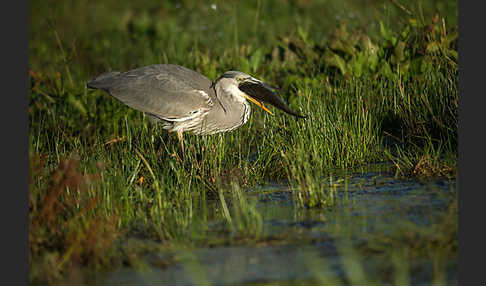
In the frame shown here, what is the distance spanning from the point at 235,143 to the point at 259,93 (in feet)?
2.09

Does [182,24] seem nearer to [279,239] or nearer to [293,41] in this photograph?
[293,41]

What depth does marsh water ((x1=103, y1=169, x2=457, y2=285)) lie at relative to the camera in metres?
3.52

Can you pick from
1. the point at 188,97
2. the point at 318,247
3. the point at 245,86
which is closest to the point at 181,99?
the point at 188,97

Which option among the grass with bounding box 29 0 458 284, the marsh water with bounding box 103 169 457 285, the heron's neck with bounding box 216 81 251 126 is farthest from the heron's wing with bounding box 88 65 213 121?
the marsh water with bounding box 103 169 457 285

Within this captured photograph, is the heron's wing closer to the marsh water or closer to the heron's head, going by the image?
the heron's head

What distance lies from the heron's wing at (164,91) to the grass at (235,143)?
1.17ft

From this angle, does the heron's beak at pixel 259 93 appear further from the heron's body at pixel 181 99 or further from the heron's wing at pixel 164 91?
the heron's wing at pixel 164 91

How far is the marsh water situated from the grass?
6.6 inches

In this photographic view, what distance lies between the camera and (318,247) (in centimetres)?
391

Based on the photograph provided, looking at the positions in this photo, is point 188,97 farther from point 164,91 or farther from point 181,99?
point 164,91

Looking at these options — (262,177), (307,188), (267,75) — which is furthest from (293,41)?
(307,188)

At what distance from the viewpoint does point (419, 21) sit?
7312 mm

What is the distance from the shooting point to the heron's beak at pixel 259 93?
5.95m

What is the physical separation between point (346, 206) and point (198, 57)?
4.34 m
